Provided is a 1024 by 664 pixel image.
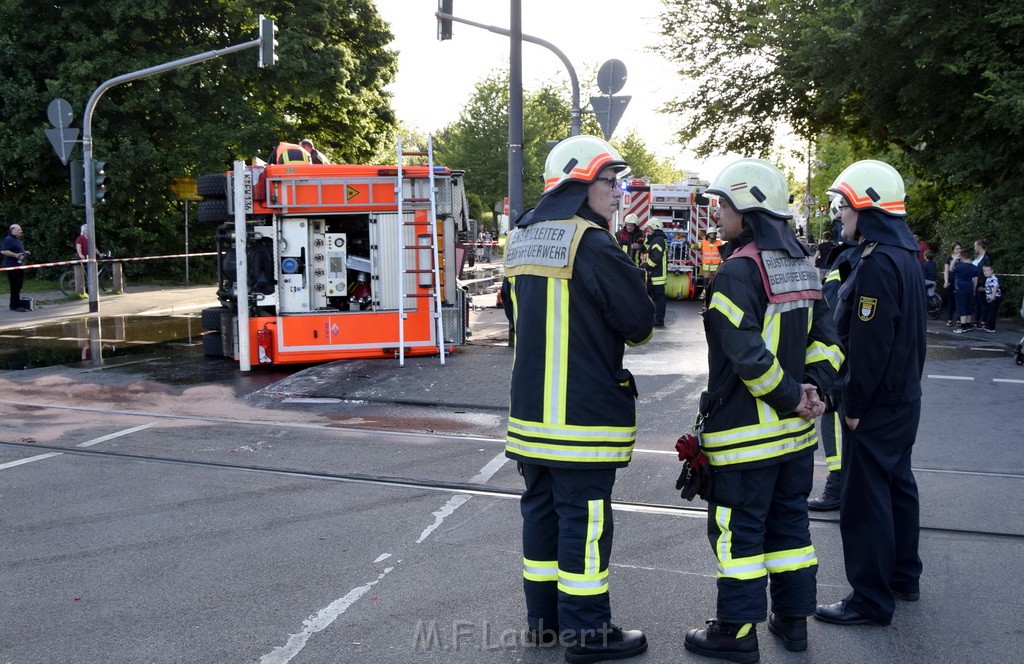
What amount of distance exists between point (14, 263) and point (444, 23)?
1144 cm

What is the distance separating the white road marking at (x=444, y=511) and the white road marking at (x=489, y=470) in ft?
1.28

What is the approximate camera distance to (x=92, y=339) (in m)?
15.1

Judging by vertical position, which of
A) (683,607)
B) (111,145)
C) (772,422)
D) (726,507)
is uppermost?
(111,145)

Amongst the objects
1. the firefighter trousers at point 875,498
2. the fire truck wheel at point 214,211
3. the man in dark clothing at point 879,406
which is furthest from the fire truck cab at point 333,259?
the firefighter trousers at point 875,498

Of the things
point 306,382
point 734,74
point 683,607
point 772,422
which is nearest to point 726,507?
point 772,422

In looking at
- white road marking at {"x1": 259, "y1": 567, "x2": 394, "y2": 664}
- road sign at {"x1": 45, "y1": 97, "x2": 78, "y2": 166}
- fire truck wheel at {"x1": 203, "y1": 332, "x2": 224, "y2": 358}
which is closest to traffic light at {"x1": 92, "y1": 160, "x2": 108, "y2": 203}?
road sign at {"x1": 45, "y1": 97, "x2": 78, "y2": 166}

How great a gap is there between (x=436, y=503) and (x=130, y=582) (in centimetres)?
191

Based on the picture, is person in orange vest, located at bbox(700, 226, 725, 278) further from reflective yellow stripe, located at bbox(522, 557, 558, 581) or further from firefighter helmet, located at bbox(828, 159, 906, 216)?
reflective yellow stripe, located at bbox(522, 557, 558, 581)

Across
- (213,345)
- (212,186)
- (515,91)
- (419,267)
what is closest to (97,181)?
(213,345)

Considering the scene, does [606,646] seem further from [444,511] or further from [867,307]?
[444,511]

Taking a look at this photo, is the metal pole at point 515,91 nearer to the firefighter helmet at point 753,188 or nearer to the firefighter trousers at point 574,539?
the firefighter helmet at point 753,188

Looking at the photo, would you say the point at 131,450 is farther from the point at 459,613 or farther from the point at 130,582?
the point at 459,613

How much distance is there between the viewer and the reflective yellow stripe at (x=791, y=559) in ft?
13.0

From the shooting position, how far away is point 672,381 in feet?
34.3
